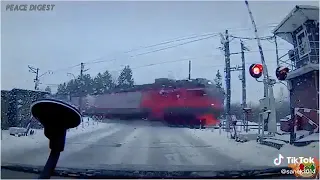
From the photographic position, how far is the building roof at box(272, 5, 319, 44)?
287 cm

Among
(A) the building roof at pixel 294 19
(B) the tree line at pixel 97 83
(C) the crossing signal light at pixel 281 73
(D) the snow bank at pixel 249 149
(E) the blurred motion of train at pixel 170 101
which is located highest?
(A) the building roof at pixel 294 19

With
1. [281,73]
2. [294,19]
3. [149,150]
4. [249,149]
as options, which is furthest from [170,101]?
[294,19]

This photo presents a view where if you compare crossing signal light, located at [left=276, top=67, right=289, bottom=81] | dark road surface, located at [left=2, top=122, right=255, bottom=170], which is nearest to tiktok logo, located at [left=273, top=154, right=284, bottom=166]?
dark road surface, located at [left=2, top=122, right=255, bottom=170]

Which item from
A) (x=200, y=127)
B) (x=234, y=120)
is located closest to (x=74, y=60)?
(x=200, y=127)

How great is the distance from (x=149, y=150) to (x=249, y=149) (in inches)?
37.5

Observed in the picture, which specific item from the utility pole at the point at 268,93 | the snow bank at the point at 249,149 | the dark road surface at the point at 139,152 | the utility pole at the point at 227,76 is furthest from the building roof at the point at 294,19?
the dark road surface at the point at 139,152

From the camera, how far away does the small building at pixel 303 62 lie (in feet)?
9.46

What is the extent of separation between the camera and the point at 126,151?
113 inches

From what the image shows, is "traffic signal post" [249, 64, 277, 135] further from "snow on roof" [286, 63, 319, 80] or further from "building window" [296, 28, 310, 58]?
"building window" [296, 28, 310, 58]

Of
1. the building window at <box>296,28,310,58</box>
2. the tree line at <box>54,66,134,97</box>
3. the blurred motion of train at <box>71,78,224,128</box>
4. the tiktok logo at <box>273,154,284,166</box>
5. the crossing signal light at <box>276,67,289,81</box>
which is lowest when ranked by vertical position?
the tiktok logo at <box>273,154,284,166</box>

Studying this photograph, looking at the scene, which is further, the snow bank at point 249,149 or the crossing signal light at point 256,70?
the crossing signal light at point 256,70

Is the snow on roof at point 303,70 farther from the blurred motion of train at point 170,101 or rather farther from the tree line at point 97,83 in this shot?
the tree line at point 97,83

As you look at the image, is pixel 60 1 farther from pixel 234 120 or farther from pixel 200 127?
pixel 234 120

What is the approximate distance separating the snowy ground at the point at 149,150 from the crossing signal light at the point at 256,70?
0.65m
